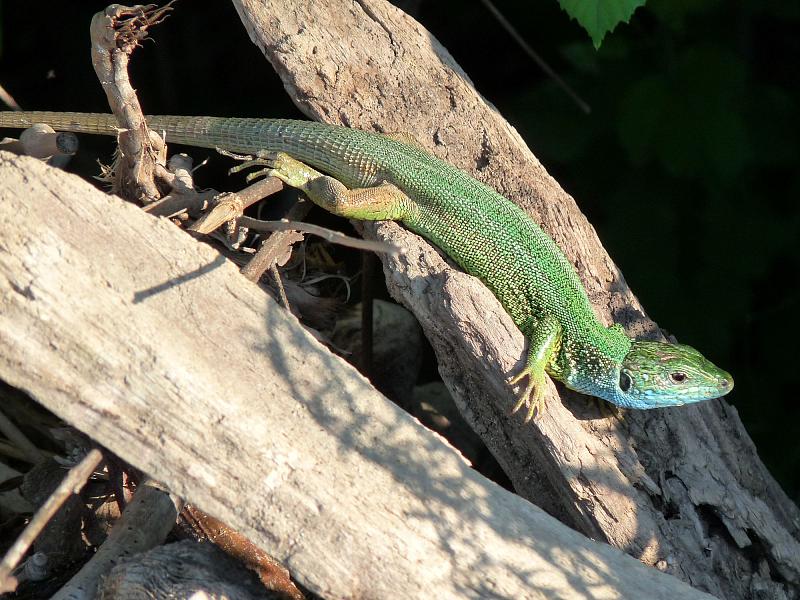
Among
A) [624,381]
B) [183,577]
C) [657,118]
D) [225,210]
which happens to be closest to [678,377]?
[624,381]

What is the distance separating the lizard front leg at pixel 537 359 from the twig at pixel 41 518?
1.46 metres

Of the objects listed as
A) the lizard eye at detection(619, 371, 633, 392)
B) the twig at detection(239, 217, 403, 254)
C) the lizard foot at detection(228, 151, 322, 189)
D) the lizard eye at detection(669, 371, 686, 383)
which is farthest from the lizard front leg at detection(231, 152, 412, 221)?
the lizard eye at detection(669, 371, 686, 383)

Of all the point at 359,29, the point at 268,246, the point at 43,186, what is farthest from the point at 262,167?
the point at 43,186

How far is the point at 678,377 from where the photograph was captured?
3.30 metres

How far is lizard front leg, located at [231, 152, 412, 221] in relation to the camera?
3.53 metres

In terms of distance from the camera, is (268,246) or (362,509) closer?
(362,509)

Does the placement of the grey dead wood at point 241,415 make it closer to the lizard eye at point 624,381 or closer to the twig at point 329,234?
the twig at point 329,234

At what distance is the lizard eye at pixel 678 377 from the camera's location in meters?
3.30

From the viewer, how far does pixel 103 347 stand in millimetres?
2455

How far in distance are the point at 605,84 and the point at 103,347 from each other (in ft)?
11.1

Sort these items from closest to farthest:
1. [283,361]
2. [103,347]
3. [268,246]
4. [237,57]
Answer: [103,347], [283,361], [268,246], [237,57]

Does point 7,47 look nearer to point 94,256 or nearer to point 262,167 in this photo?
point 262,167

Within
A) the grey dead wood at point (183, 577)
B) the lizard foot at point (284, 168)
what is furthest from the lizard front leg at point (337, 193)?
the grey dead wood at point (183, 577)

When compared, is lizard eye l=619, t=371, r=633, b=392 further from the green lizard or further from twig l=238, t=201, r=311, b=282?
twig l=238, t=201, r=311, b=282
